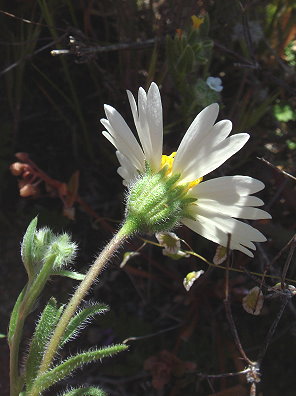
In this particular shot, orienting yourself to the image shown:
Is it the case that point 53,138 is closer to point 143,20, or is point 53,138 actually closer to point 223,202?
point 143,20

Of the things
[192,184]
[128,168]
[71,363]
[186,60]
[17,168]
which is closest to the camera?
[71,363]

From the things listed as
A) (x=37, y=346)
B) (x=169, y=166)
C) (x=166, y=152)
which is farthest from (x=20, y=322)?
(x=166, y=152)

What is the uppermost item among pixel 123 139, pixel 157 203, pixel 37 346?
pixel 123 139

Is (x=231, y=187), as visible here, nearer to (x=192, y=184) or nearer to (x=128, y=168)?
(x=192, y=184)

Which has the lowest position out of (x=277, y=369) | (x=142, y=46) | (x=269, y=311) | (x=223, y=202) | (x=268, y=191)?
(x=277, y=369)

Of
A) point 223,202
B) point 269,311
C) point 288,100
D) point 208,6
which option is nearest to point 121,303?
point 269,311

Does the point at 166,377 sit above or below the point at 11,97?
below
